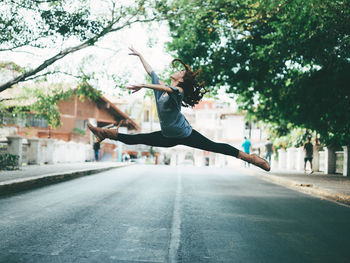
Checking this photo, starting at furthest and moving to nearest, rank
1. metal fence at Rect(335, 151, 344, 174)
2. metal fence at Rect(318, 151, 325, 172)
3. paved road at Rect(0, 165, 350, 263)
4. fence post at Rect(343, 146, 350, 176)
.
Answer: metal fence at Rect(318, 151, 325, 172)
metal fence at Rect(335, 151, 344, 174)
fence post at Rect(343, 146, 350, 176)
paved road at Rect(0, 165, 350, 263)

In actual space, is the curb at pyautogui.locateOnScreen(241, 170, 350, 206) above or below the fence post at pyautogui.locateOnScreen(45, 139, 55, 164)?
below

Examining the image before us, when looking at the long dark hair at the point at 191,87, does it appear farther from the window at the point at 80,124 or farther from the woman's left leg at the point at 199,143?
the window at the point at 80,124

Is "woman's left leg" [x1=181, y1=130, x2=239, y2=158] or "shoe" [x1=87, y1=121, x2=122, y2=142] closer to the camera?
"woman's left leg" [x1=181, y1=130, x2=239, y2=158]

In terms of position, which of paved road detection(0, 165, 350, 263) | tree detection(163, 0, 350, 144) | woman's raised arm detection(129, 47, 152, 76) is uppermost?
tree detection(163, 0, 350, 144)

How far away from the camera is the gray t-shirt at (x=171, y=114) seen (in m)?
4.59

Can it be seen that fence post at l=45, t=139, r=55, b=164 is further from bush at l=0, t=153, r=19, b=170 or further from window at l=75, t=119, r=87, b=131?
window at l=75, t=119, r=87, b=131

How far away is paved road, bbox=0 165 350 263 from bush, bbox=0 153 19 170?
6.28 meters

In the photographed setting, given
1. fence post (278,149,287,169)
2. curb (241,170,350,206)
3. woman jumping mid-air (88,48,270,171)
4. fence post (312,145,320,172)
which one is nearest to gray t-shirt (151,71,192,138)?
woman jumping mid-air (88,48,270,171)

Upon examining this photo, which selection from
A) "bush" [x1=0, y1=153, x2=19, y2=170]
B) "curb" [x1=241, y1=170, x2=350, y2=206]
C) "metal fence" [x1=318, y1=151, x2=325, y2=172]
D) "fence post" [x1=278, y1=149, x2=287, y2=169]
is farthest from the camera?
"fence post" [x1=278, y1=149, x2=287, y2=169]

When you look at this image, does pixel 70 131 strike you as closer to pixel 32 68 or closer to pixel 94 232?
pixel 32 68

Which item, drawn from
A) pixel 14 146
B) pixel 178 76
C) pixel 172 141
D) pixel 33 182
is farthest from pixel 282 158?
pixel 178 76

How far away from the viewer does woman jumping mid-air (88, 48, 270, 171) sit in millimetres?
4621

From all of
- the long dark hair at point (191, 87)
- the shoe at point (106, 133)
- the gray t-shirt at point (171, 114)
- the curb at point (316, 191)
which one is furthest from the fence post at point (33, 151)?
the gray t-shirt at point (171, 114)

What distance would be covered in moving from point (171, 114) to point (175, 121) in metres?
0.11
